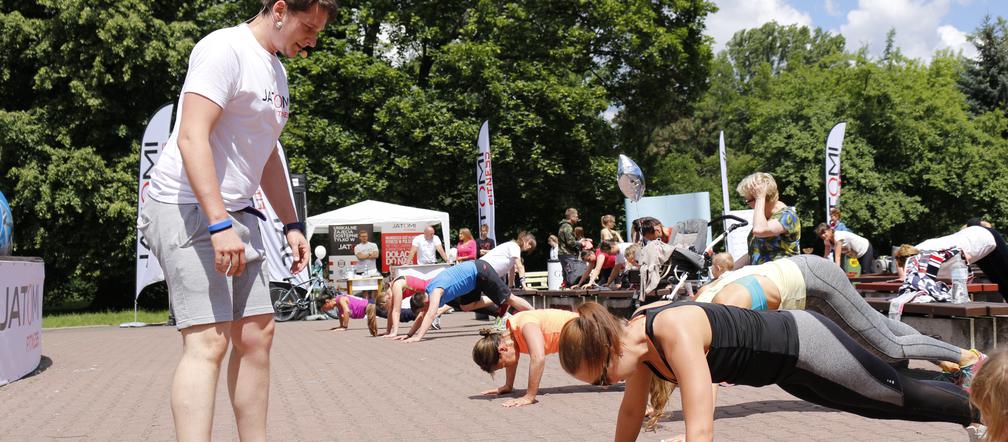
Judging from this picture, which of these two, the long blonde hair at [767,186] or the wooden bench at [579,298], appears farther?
the wooden bench at [579,298]

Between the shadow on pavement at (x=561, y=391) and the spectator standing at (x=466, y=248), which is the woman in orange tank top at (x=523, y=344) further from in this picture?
the spectator standing at (x=466, y=248)

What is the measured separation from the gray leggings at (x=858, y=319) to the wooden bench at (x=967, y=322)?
2.91 meters

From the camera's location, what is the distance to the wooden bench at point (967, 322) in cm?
749

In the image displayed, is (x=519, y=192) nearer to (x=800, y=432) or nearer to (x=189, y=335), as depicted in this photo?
(x=800, y=432)

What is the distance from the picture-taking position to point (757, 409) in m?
6.62

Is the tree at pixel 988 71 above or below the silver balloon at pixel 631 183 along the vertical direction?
above

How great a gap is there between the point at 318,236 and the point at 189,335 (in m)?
28.0

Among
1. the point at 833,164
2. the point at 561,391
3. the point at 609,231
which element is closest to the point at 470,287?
the point at 561,391

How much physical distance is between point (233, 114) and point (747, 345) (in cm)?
198

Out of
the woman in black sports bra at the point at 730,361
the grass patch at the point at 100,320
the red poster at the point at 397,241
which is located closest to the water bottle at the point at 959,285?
the woman in black sports bra at the point at 730,361

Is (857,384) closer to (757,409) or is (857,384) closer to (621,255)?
(757,409)

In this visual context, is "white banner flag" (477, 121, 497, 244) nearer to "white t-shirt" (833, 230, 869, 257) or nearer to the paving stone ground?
"white t-shirt" (833, 230, 869, 257)

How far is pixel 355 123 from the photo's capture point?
2936 centimetres

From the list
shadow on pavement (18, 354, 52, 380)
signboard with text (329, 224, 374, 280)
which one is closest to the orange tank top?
shadow on pavement (18, 354, 52, 380)
